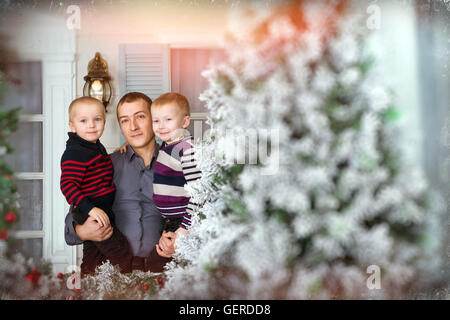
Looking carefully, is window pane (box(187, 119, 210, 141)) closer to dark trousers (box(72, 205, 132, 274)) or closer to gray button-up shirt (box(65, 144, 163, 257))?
gray button-up shirt (box(65, 144, 163, 257))

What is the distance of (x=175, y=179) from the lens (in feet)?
5.11

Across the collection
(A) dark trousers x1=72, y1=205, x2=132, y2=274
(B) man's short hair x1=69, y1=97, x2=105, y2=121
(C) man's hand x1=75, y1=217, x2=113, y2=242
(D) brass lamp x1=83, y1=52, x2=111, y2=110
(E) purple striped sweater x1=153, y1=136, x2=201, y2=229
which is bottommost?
(A) dark trousers x1=72, y1=205, x2=132, y2=274

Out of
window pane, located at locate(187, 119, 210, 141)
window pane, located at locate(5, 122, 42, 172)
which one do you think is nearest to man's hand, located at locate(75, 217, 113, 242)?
window pane, located at locate(5, 122, 42, 172)

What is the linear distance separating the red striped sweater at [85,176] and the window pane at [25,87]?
0.22 m

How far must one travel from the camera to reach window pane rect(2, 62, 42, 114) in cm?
154

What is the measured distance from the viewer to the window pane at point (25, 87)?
1.54 m

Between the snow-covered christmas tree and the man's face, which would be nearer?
the snow-covered christmas tree

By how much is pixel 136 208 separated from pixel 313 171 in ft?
2.73

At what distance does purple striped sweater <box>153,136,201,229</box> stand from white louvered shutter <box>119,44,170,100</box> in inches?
13.3

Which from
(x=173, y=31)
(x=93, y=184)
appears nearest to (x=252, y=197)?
(x=93, y=184)

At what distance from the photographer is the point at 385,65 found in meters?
1.32

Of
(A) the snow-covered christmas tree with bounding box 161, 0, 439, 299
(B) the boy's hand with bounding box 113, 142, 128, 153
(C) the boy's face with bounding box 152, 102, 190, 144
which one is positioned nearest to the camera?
(A) the snow-covered christmas tree with bounding box 161, 0, 439, 299

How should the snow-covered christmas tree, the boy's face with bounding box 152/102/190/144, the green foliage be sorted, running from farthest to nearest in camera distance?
the boy's face with bounding box 152/102/190/144
the green foliage
the snow-covered christmas tree

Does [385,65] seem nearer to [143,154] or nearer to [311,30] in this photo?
[311,30]
